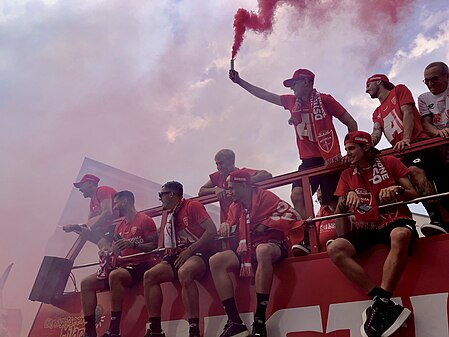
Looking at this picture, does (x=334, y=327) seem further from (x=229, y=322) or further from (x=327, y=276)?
(x=229, y=322)

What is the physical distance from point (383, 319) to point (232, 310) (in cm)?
131

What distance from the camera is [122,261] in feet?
18.0

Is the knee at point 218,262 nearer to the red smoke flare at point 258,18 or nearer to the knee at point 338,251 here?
the knee at point 338,251

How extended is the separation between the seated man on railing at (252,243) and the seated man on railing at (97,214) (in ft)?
6.67

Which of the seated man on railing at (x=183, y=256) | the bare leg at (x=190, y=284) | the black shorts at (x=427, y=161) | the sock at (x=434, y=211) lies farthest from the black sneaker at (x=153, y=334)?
the black shorts at (x=427, y=161)

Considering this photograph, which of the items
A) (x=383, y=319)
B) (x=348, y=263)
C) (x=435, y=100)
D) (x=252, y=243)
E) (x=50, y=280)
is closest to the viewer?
(x=383, y=319)

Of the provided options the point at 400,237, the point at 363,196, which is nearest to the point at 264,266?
the point at 363,196

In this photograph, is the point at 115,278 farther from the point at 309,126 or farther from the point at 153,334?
the point at 309,126

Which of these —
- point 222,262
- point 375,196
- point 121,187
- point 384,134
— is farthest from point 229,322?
point 121,187

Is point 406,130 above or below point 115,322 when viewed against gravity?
above

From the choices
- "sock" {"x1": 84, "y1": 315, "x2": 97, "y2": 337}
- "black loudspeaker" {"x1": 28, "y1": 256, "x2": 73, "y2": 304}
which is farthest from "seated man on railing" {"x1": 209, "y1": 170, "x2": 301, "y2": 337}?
"black loudspeaker" {"x1": 28, "y1": 256, "x2": 73, "y2": 304}

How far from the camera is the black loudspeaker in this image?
6.04 m

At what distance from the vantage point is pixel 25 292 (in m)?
12.9

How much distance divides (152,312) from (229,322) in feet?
3.13
